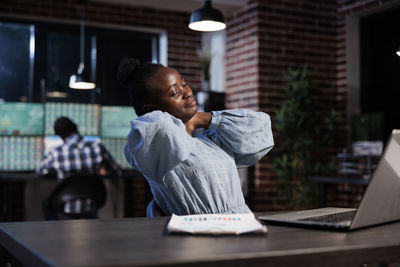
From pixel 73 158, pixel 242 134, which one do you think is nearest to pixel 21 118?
pixel 73 158

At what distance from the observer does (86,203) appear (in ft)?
13.3

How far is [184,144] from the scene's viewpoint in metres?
1.30

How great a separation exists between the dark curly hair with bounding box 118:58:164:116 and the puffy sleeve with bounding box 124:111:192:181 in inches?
11.2

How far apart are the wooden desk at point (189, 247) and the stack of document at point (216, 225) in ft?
0.06

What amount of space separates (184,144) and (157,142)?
0.24ft

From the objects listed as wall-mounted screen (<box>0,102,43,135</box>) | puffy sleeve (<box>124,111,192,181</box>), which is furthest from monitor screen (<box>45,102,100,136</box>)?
puffy sleeve (<box>124,111,192,181</box>)

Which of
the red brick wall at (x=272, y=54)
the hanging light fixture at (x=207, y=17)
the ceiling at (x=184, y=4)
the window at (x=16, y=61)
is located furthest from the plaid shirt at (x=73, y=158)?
the ceiling at (x=184, y=4)

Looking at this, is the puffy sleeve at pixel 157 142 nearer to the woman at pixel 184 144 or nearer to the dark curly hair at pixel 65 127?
the woman at pixel 184 144

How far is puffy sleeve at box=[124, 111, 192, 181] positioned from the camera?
49.7 inches

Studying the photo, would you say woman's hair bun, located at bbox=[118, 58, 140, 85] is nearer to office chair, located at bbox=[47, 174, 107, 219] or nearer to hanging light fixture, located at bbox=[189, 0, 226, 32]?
hanging light fixture, located at bbox=[189, 0, 226, 32]

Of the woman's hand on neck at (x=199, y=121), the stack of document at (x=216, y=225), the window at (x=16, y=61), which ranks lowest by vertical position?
the stack of document at (x=216, y=225)

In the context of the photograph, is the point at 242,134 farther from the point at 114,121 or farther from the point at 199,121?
the point at 114,121

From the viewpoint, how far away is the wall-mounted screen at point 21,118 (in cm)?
527

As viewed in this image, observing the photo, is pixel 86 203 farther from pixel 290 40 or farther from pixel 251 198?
pixel 290 40
